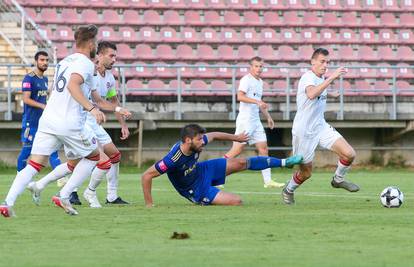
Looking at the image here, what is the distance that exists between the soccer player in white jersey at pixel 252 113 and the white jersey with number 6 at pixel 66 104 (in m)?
7.83

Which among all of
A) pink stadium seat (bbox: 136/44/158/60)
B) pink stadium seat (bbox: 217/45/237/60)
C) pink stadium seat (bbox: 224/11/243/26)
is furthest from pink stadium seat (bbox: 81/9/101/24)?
pink stadium seat (bbox: 224/11/243/26)

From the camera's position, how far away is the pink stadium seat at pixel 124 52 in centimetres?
2875

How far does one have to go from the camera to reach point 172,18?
99.8 feet

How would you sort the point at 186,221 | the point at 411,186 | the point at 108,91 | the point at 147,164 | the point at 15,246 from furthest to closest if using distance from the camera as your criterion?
the point at 147,164
the point at 411,186
the point at 108,91
the point at 186,221
the point at 15,246

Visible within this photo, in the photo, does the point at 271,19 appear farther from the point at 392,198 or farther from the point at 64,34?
the point at 392,198

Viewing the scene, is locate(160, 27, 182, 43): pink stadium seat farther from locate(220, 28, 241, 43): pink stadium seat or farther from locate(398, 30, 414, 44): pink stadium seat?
locate(398, 30, 414, 44): pink stadium seat

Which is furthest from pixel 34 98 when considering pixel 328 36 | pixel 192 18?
pixel 328 36

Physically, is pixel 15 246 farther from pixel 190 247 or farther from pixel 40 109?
pixel 40 109

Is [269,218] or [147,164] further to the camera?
[147,164]

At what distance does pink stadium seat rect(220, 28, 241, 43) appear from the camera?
30.4 meters

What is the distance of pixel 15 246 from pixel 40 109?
28.5 feet

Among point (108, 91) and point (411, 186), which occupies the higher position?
point (108, 91)

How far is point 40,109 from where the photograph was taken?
1659 cm

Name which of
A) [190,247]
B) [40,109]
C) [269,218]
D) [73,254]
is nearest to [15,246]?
[73,254]
